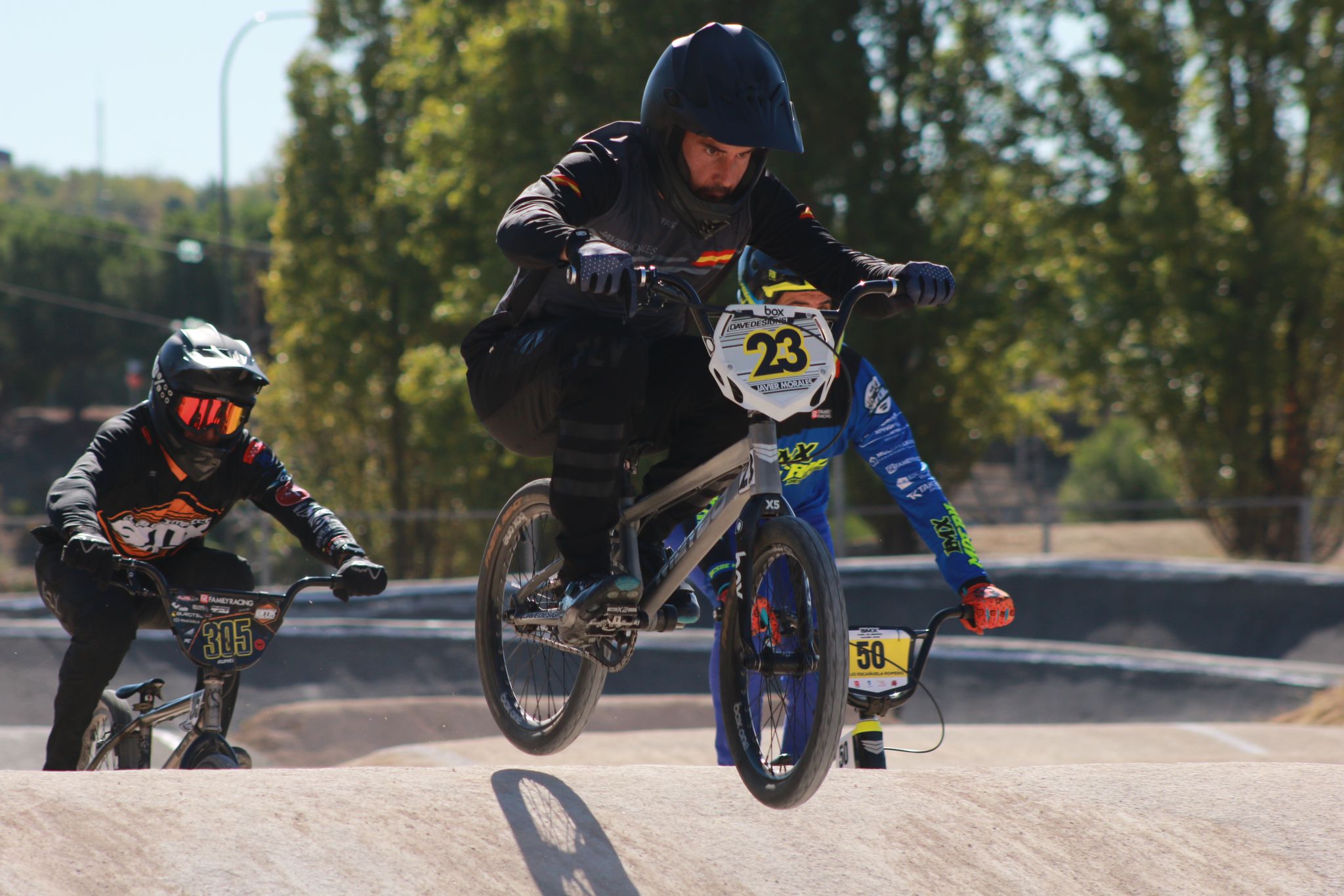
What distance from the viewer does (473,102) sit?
21.8 meters

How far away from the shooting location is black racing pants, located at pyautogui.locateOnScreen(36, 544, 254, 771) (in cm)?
490

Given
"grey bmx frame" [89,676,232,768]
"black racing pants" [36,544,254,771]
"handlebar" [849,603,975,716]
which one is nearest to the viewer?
"handlebar" [849,603,975,716]

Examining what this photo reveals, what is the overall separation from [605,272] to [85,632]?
2.71 meters

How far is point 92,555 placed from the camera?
4336 millimetres

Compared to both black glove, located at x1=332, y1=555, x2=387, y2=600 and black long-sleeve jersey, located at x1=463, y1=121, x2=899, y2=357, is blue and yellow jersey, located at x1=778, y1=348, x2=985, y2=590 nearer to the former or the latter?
black long-sleeve jersey, located at x1=463, y1=121, x2=899, y2=357

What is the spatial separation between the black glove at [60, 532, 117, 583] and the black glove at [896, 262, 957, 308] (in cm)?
264

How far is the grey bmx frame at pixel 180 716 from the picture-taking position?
479 cm

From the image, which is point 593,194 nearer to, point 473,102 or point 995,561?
point 995,561

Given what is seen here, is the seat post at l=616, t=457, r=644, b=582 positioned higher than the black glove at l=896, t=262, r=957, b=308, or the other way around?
the black glove at l=896, t=262, r=957, b=308

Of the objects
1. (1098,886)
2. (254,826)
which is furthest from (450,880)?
(1098,886)

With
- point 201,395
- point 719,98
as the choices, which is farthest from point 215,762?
point 719,98

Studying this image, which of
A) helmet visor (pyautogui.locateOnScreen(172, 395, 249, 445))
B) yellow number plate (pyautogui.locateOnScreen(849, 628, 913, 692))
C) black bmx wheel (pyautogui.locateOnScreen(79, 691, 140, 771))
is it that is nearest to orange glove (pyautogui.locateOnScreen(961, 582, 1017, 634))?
A: yellow number plate (pyautogui.locateOnScreen(849, 628, 913, 692))

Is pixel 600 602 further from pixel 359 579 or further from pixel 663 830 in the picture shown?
pixel 359 579

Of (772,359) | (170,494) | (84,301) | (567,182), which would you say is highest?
(84,301)
